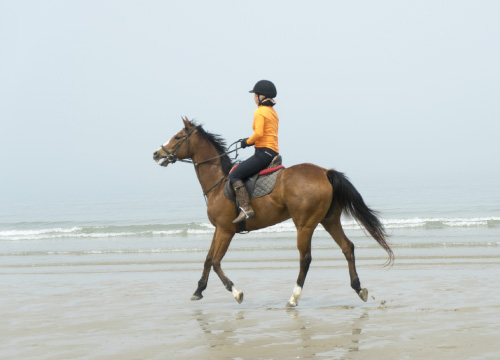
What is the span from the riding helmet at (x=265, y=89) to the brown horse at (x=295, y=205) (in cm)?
103

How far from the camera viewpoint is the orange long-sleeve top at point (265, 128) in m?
8.78

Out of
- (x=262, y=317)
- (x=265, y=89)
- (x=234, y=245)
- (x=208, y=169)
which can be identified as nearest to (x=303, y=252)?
(x=262, y=317)

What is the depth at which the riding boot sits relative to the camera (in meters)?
8.81

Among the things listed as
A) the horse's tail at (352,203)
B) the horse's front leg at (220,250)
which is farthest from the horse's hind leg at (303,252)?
Result: the horse's front leg at (220,250)

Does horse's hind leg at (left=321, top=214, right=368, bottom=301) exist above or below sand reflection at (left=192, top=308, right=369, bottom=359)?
above

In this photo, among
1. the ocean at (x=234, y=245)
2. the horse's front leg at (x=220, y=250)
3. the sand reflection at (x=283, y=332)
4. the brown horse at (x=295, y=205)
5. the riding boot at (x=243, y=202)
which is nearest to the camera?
the sand reflection at (x=283, y=332)

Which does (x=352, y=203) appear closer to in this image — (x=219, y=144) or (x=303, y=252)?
(x=303, y=252)

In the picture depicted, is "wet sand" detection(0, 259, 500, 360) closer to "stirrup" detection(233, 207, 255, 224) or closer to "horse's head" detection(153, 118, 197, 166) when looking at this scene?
"stirrup" detection(233, 207, 255, 224)

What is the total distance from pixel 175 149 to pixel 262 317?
A: 295cm

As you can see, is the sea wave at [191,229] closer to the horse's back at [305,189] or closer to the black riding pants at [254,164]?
the black riding pants at [254,164]

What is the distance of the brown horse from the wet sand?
614mm

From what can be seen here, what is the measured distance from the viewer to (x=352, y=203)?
28.8ft

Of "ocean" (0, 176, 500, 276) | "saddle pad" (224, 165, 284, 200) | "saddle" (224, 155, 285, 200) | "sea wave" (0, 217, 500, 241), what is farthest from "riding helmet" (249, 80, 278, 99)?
"sea wave" (0, 217, 500, 241)

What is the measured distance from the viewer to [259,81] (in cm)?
895
